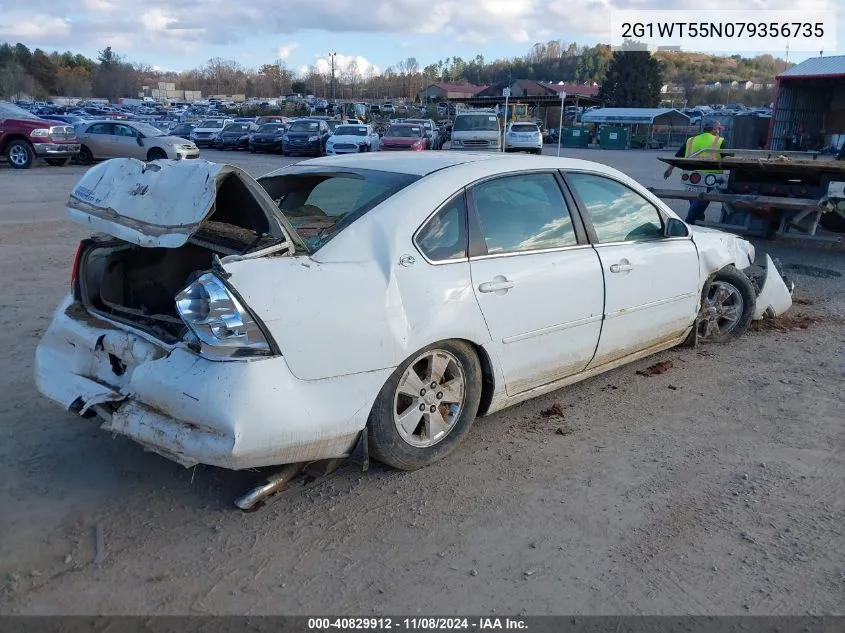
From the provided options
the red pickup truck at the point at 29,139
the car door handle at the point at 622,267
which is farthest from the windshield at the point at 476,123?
the car door handle at the point at 622,267

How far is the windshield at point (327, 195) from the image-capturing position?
3.63 meters

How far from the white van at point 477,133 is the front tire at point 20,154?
14624 mm

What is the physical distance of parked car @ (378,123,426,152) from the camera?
25.4 metres

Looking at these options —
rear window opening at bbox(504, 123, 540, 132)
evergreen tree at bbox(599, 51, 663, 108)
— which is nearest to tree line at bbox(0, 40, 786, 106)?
evergreen tree at bbox(599, 51, 663, 108)

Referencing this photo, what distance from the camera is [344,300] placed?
3236 millimetres

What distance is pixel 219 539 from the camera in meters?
3.16

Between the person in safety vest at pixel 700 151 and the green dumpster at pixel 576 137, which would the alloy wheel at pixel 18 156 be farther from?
the green dumpster at pixel 576 137

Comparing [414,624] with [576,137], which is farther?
[576,137]

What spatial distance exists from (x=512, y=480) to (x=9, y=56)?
12275 cm

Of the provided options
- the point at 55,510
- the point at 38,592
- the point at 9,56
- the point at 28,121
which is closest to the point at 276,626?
the point at 38,592

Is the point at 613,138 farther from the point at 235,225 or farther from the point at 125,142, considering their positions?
the point at 235,225

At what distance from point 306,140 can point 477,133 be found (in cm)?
730

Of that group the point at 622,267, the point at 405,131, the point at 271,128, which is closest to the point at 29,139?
the point at 405,131

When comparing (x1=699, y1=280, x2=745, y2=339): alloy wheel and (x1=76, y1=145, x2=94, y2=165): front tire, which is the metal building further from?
(x1=76, y1=145, x2=94, y2=165): front tire
